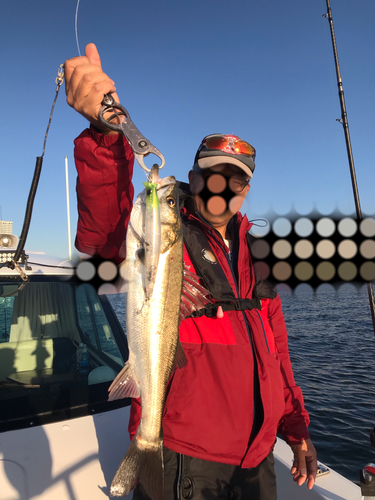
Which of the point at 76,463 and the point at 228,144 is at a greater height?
the point at 228,144

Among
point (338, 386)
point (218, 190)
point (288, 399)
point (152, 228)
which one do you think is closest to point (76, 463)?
point (288, 399)

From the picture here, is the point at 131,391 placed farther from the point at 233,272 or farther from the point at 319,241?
Answer: the point at 319,241

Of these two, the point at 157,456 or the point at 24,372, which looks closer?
the point at 157,456

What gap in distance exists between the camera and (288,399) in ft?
7.83

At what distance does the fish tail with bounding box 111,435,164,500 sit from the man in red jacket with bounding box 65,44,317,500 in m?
0.18

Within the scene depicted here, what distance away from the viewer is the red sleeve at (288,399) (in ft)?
7.57

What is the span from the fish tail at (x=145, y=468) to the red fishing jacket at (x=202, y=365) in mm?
178

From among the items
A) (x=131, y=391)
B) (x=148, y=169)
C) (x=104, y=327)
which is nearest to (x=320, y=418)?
(x=104, y=327)

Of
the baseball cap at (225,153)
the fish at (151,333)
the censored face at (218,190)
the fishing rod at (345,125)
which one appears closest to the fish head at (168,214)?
the fish at (151,333)

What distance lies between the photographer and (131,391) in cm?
175

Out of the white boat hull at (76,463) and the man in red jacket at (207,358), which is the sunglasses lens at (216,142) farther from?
the white boat hull at (76,463)

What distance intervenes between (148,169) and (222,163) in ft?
3.16

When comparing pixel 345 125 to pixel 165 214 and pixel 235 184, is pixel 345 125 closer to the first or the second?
pixel 235 184

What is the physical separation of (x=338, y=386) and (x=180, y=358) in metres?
9.74
